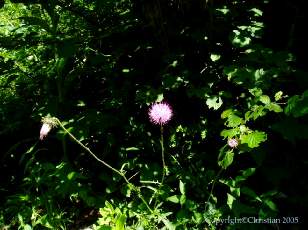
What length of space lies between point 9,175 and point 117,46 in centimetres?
165

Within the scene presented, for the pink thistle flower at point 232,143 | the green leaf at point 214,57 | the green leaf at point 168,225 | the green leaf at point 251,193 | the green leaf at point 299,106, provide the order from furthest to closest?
the green leaf at point 214,57, the green leaf at point 168,225, the green leaf at point 251,193, the pink thistle flower at point 232,143, the green leaf at point 299,106

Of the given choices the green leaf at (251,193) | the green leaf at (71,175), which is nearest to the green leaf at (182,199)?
the green leaf at (251,193)

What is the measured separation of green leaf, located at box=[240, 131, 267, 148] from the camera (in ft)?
7.22

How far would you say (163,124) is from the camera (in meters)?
2.85

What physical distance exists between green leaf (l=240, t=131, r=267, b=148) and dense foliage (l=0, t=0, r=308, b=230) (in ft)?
0.32

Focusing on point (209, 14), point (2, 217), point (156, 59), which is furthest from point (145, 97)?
point (2, 217)

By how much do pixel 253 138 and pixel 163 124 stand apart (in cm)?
81

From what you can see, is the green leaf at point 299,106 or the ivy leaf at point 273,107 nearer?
the green leaf at point 299,106

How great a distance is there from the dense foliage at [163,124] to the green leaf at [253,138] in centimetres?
10

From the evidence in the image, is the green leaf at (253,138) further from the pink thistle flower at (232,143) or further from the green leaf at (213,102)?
the green leaf at (213,102)

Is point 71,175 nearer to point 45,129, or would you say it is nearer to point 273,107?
point 45,129

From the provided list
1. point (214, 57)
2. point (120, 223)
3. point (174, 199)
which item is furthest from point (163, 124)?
point (120, 223)

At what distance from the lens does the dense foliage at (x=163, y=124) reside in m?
2.67

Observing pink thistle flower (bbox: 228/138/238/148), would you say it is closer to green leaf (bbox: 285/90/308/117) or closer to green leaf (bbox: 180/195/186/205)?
green leaf (bbox: 285/90/308/117)
